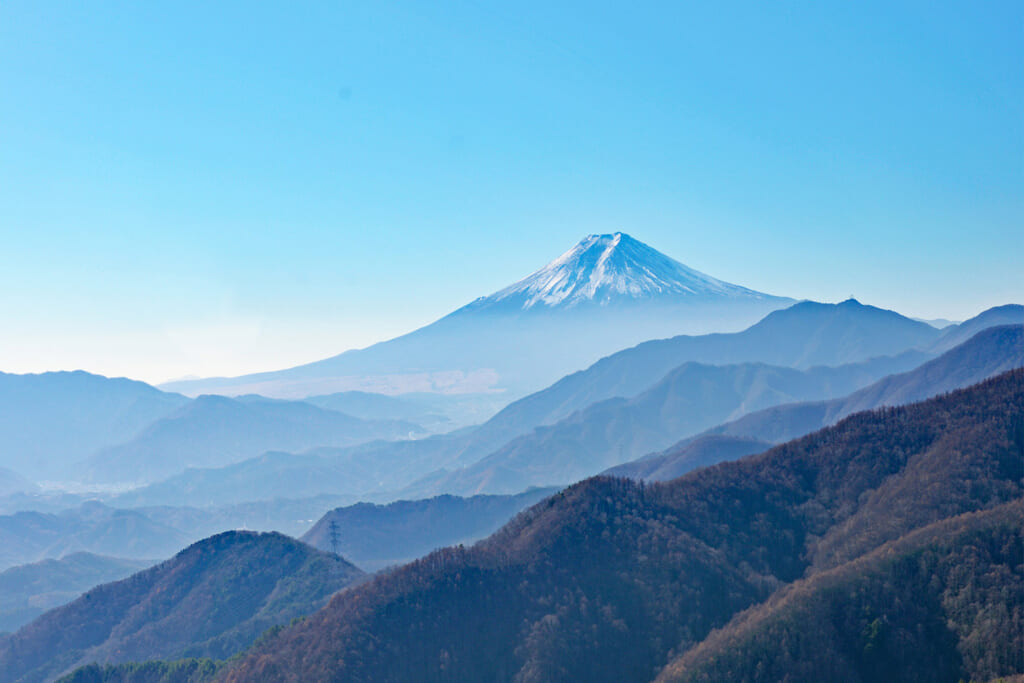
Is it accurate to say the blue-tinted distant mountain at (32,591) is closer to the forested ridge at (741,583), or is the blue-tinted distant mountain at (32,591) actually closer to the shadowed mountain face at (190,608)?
the shadowed mountain face at (190,608)

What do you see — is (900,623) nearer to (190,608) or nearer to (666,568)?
(666,568)

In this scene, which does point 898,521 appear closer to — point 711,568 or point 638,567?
point 711,568

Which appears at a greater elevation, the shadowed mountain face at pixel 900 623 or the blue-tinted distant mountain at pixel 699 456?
the blue-tinted distant mountain at pixel 699 456

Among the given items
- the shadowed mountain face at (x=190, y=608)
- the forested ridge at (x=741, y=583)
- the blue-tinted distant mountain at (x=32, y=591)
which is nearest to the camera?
the forested ridge at (x=741, y=583)

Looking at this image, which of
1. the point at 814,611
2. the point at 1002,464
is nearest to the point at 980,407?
the point at 1002,464

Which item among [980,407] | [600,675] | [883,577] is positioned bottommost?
[600,675]

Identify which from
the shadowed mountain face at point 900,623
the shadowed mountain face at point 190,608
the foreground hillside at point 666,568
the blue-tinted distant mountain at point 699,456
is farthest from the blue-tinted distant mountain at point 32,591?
the shadowed mountain face at point 900,623
